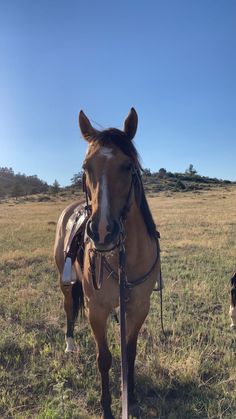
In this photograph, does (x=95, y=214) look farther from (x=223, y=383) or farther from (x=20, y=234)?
(x=20, y=234)

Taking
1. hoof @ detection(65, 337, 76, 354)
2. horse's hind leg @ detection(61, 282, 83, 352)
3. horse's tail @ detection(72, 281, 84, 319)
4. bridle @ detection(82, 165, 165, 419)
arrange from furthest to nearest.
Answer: horse's tail @ detection(72, 281, 84, 319) → horse's hind leg @ detection(61, 282, 83, 352) → hoof @ detection(65, 337, 76, 354) → bridle @ detection(82, 165, 165, 419)

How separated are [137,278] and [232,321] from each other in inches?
91.1

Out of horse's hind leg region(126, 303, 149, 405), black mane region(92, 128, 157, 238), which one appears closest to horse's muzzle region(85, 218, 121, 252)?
black mane region(92, 128, 157, 238)

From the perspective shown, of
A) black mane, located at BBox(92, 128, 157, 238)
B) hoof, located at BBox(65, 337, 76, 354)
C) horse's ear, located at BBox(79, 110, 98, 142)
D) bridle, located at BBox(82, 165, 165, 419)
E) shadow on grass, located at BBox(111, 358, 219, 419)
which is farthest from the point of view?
hoof, located at BBox(65, 337, 76, 354)

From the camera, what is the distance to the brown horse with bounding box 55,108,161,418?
2.40 meters

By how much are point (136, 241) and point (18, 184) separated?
6311 centimetres

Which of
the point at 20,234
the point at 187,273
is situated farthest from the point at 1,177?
the point at 187,273

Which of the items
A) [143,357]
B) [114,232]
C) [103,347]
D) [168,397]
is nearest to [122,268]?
[114,232]

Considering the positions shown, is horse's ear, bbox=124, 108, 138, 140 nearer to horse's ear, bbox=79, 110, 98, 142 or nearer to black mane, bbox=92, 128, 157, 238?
black mane, bbox=92, 128, 157, 238

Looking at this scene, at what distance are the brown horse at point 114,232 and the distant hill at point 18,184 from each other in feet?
189

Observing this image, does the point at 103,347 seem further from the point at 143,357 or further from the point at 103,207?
the point at 103,207

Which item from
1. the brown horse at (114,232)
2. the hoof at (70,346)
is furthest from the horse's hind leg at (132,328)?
the hoof at (70,346)

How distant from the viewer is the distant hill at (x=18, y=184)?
199 feet

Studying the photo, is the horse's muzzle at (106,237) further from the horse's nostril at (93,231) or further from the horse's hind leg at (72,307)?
the horse's hind leg at (72,307)
